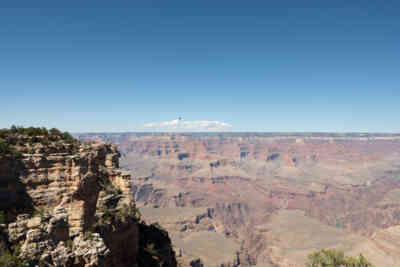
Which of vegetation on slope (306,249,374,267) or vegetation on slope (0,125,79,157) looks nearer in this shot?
vegetation on slope (0,125,79,157)

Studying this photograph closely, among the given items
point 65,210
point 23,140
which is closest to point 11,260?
point 65,210

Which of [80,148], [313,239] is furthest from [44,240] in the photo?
[313,239]

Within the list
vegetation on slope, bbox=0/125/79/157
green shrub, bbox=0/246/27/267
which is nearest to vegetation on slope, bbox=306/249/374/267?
vegetation on slope, bbox=0/125/79/157

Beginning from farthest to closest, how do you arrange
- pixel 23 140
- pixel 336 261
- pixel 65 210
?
pixel 336 261 < pixel 23 140 < pixel 65 210

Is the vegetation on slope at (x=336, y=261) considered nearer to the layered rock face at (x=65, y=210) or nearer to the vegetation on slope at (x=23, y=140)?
the layered rock face at (x=65, y=210)

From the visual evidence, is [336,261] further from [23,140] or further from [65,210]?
[23,140]

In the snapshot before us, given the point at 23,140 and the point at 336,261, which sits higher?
the point at 23,140

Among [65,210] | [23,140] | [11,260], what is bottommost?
[11,260]

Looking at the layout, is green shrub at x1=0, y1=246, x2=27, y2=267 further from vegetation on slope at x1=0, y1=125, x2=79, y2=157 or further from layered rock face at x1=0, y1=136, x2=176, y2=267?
vegetation on slope at x1=0, y1=125, x2=79, y2=157
